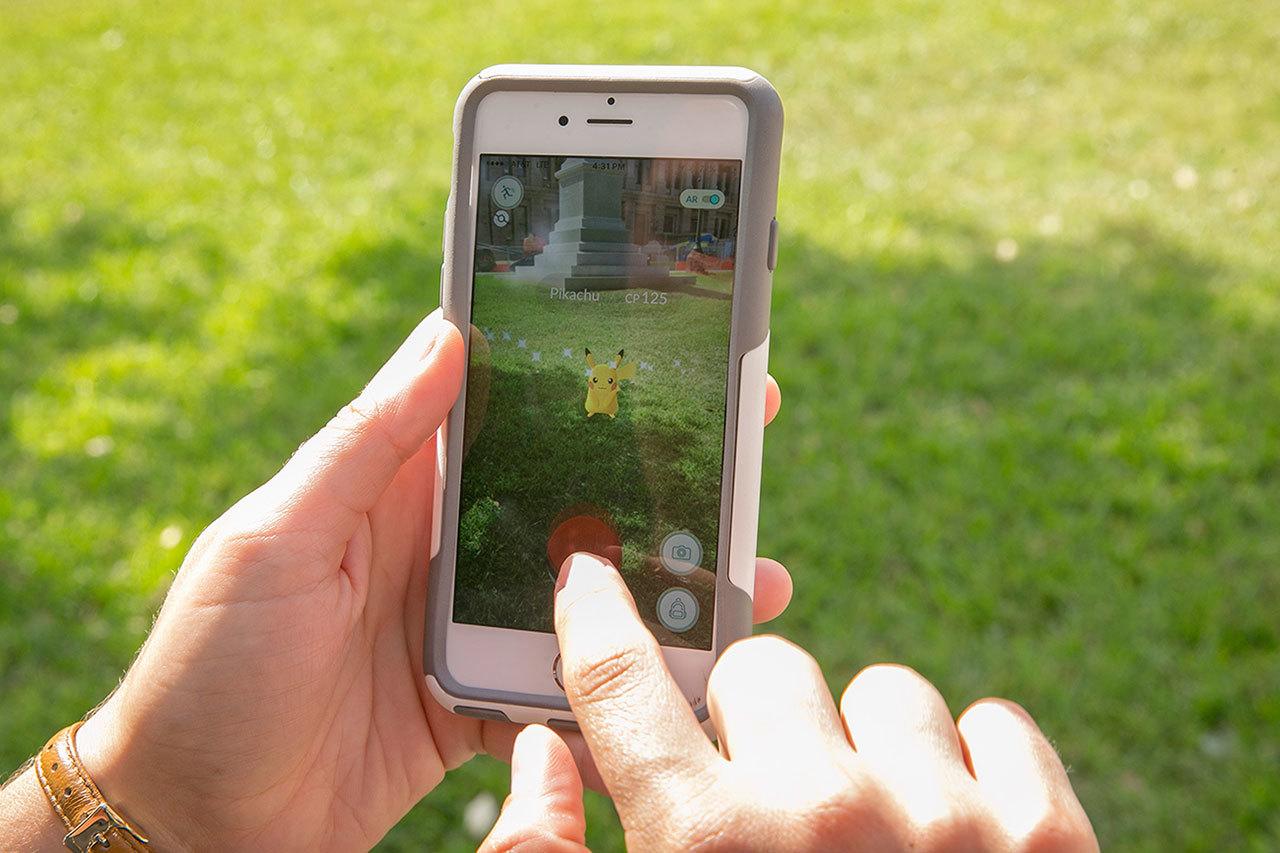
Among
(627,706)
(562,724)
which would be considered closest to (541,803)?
(627,706)

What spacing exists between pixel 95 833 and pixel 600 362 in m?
1.08

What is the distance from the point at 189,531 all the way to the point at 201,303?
56.0 inches

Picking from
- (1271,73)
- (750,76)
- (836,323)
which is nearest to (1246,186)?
(1271,73)

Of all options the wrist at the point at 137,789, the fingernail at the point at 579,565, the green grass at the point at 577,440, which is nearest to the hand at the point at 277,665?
the wrist at the point at 137,789

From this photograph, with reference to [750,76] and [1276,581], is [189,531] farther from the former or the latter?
[1276,581]

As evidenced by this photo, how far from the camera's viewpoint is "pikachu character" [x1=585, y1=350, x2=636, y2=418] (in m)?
1.91

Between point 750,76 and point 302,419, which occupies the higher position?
point 750,76

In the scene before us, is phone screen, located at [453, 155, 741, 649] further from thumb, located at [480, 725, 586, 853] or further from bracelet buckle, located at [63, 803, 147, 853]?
bracelet buckle, located at [63, 803, 147, 853]

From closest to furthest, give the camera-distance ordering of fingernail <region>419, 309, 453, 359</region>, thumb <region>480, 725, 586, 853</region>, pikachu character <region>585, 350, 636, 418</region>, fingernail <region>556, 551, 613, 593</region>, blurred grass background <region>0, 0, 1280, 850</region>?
thumb <region>480, 725, 586, 853</region> → fingernail <region>556, 551, 613, 593</region> → fingernail <region>419, 309, 453, 359</region> → pikachu character <region>585, 350, 636, 418</region> → blurred grass background <region>0, 0, 1280, 850</region>

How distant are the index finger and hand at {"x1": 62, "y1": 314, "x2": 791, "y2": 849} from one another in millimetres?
446

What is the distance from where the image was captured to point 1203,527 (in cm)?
339

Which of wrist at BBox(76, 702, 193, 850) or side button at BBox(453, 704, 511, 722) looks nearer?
wrist at BBox(76, 702, 193, 850)

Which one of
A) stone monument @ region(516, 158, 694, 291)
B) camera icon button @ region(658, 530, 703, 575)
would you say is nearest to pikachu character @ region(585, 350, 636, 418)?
stone monument @ region(516, 158, 694, 291)

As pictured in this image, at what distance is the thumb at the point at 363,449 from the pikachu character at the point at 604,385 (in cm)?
26
